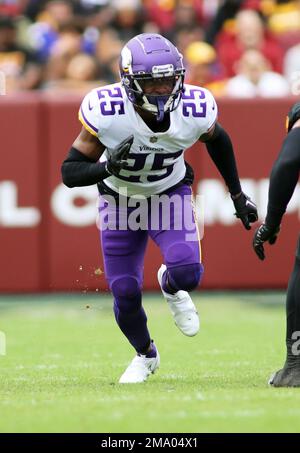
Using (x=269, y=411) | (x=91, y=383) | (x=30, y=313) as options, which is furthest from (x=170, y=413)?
(x=30, y=313)

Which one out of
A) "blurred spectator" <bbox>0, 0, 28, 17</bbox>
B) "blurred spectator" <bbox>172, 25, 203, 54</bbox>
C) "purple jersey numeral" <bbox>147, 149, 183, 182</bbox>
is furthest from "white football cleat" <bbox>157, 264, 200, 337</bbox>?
"blurred spectator" <bbox>0, 0, 28, 17</bbox>

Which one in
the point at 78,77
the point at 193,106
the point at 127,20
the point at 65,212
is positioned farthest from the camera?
the point at 127,20

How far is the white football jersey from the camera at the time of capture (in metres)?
5.91

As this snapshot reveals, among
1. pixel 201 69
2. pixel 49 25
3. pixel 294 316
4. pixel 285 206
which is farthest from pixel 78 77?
pixel 294 316

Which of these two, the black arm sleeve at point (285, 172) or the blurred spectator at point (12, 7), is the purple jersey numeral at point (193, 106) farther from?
→ the blurred spectator at point (12, 7)

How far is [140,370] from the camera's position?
6.17 metres

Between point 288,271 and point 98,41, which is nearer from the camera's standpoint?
point 288,271

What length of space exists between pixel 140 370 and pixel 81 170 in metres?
1.13

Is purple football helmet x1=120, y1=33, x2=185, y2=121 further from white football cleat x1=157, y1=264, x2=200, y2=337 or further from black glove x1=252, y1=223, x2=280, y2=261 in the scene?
white football cleat x1=157, y1=264, x2=200, y2=337

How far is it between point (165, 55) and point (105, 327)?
11.8 ft

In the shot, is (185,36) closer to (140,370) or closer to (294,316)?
(140,370)

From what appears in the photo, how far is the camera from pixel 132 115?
594 cm
